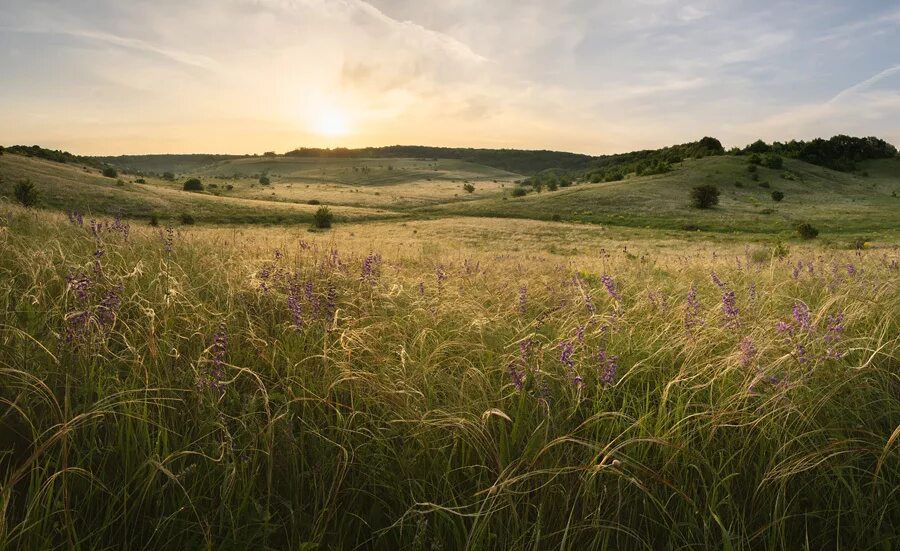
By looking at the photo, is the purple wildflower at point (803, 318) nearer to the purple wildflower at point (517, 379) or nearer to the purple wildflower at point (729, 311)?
the purple wildflower at point (729, 311)

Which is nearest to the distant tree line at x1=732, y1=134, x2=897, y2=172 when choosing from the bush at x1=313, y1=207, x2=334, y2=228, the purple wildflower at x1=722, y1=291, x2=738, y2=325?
the bush at x1=313, y1=207, x2=334, y2=228

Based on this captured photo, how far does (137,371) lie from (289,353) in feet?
2.87

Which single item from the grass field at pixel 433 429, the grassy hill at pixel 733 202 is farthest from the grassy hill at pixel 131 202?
the grass field at pixel 433 429

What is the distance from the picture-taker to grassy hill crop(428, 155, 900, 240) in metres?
49.5

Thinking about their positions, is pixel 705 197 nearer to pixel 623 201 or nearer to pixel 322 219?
pixel 623 201

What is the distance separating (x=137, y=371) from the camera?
109 inches

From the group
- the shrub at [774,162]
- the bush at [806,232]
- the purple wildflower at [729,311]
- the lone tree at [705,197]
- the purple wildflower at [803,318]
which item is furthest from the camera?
the shrub at [774,162]

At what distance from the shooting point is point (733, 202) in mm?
63219

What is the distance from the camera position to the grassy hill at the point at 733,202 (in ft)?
163

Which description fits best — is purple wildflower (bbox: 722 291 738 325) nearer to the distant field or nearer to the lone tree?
the distant field

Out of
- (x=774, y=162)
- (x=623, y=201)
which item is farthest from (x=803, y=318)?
(x=774, y=162)

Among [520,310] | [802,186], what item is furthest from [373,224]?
[802,186]

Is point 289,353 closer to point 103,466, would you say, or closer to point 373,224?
point 103,466

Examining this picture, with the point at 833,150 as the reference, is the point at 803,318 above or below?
below
